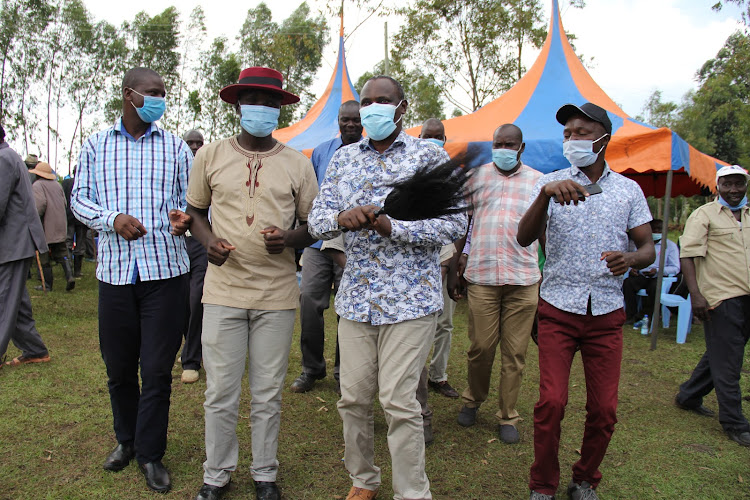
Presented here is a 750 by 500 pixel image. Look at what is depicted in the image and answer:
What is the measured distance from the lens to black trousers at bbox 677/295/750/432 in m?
4.34

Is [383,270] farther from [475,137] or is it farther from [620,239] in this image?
[475,137]

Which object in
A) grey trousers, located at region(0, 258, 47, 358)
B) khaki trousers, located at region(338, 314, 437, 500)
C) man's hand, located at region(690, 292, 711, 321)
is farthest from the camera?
man's hand, located at region(690, 292, 711, 321)

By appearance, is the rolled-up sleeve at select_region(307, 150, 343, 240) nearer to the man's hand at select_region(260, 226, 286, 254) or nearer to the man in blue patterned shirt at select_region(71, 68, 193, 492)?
the man's hand at select_region(260, 226, 286, 254)

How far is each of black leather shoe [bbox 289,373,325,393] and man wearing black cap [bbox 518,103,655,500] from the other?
95.5 inches

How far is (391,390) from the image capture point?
8.98 ft

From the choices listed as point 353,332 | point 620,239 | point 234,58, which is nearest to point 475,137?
point 620,239

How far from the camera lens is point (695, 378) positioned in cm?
489

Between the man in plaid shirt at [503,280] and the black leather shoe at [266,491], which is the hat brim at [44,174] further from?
the black leather shoe at [266,491]

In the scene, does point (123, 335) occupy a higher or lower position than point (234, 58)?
lower

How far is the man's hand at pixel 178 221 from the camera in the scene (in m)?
3.05

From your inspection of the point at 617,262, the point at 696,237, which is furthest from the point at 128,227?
the point at 696,237

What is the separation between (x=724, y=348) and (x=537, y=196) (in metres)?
2.65

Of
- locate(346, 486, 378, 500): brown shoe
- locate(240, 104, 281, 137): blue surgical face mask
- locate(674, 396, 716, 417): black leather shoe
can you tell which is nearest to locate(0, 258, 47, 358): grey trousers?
locate(240, 104, 281, 137): blue surgical face mask

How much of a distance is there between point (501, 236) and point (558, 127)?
527 centimetres
